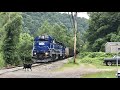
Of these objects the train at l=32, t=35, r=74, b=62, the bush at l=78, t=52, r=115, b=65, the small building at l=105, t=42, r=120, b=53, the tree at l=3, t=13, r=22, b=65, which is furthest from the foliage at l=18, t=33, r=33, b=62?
the small building at l=105, t=42, r=120, b=53

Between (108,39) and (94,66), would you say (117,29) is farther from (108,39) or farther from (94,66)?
(94,66)

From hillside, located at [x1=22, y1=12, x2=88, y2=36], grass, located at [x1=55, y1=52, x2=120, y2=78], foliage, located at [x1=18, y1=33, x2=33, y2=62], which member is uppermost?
hillside, located at [x1=22, y1=12, x2=88, y2=36]

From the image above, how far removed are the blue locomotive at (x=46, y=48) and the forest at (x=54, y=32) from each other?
42 cm

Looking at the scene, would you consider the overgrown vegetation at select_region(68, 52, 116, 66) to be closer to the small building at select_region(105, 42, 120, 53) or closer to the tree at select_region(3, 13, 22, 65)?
the small building at select_region(105, 42, 120, 53)

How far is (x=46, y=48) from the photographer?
15227 mm

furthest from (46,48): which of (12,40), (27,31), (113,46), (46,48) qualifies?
(113,46)

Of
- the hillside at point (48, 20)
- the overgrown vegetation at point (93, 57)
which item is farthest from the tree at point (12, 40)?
the overgrown vegetation at point (93, 57)

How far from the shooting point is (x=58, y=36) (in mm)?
13828

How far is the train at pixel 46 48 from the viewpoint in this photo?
47.3ft

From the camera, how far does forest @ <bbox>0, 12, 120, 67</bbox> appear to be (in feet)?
35.5

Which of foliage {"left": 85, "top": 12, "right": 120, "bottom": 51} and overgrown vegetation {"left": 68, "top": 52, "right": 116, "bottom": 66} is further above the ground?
foliage {"left": 85, "top": 12, "right": 120, "bottom": 51}

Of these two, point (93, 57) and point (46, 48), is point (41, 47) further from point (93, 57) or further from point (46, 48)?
point (93, 57)

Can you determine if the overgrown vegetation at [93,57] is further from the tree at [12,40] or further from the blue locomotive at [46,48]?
the blue locomotive at [46,48]
